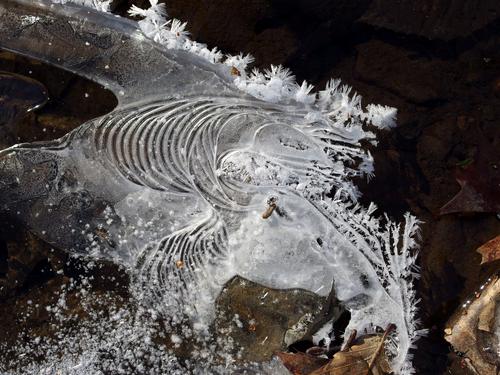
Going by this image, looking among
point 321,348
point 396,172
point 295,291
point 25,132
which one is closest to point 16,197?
point 25,132

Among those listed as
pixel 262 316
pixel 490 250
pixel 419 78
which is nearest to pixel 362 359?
pixel 262 316

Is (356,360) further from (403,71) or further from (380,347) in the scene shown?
(403,71)

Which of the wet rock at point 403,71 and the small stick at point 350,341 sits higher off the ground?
the wet rock at point 403,71

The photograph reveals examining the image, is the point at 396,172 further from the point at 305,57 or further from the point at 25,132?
the point at 25,132

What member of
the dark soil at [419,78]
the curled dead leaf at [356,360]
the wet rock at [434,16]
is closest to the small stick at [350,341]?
the curled dead leaf at [356,360]

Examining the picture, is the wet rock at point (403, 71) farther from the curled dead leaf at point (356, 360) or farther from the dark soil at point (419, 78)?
the curled dead leaf at point (356, 360)

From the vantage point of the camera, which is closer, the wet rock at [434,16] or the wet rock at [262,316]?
the wet rock at [434,16]
